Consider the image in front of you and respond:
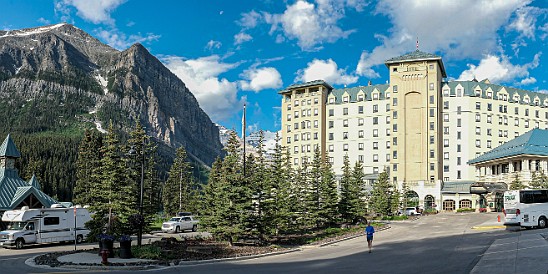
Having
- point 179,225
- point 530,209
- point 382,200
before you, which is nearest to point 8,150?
point 179,225

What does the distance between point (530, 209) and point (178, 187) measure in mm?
65753

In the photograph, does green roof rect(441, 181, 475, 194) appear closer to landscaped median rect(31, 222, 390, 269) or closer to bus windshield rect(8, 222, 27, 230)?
landscaped median rect(31, 222, 390, 269)

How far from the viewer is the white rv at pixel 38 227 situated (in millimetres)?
35062

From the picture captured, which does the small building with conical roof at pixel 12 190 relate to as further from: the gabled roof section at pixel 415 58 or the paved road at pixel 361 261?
the gabled roof section at pixel 415 58

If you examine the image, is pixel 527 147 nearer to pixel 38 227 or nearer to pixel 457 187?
pixel 457 187

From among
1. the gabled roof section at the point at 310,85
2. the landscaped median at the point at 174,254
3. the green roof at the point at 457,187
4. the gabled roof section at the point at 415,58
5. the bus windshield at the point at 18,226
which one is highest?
the gabled roof section at the point at 415,58

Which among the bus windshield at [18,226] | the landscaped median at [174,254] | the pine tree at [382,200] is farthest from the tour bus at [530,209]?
the bus windshield at [18,226]

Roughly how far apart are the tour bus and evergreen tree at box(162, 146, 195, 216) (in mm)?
59205

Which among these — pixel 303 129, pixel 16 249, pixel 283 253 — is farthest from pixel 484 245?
pixel 303 129

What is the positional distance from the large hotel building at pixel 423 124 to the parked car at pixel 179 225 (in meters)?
54.1

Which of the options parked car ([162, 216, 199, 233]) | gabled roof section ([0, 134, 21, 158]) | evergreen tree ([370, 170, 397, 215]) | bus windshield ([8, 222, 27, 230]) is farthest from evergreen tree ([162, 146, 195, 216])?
bus windshield ([8, 222, 27, 230])

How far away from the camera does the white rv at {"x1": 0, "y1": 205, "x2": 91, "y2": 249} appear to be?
3506cm

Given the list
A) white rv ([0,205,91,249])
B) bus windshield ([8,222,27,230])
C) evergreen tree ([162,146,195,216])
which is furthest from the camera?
evergreen tree ([162,146,195,216])

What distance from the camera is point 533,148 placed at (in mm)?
77062
